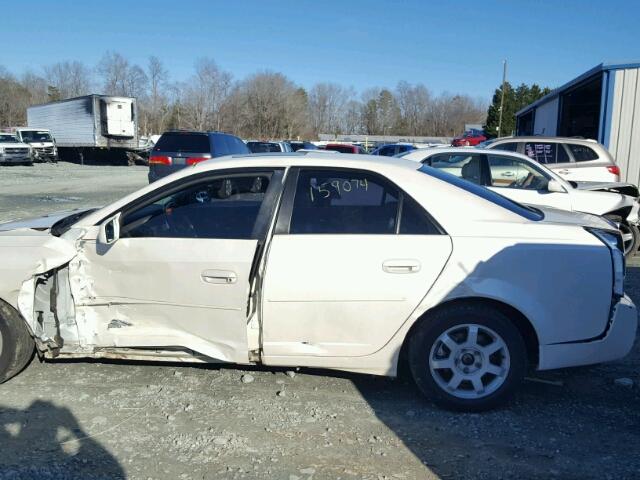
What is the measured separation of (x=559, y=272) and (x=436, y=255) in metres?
0.77

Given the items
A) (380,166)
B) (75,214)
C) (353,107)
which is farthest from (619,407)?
(353,107)

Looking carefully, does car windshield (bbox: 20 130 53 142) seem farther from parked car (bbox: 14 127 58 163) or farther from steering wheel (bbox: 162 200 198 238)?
steering wheel (bbox: 162 200 198 238)

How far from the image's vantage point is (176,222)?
3.86 meters

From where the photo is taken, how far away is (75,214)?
4.60 m

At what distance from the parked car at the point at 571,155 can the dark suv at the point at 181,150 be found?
20.5 ft

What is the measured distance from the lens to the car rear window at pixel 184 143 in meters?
12.9

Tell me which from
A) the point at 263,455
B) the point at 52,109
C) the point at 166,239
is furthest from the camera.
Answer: the point at 52,109

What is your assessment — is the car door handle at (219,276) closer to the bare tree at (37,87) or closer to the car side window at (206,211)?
the car side window at (206,211)

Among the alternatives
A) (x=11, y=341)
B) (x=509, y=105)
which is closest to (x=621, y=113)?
(x=11, y=341)

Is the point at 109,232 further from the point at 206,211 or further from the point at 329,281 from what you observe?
the point at 329,281

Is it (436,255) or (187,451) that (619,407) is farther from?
(187,451)

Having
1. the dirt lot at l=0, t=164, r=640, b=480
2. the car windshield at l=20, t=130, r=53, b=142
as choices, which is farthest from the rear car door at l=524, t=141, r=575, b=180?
the car windshield at l=20, t=130, r=53, b=142

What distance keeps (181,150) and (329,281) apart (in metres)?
10.2

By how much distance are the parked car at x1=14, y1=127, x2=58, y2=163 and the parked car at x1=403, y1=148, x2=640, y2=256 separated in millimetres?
32231
